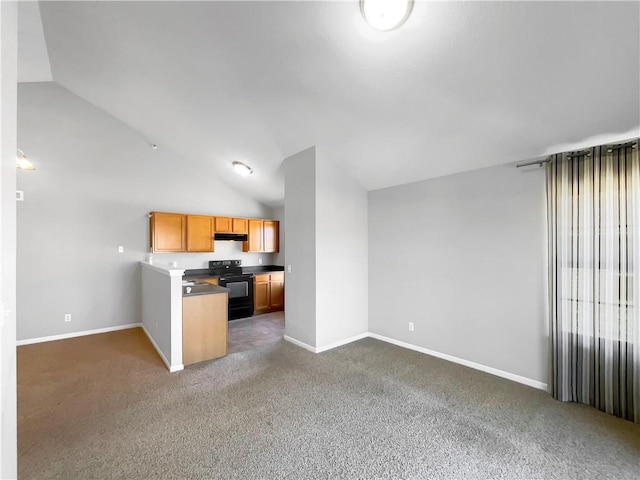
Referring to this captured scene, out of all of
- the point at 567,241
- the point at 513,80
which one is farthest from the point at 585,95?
the point at 567,241

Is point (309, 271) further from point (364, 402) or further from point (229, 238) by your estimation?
point (229, 238)

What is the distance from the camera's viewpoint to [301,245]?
4035 millimetres

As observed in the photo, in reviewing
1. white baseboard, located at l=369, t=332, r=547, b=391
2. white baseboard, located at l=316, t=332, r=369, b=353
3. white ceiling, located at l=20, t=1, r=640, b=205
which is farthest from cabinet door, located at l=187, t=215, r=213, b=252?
white baseboard, located at l=369, t=332, r=547, b=391

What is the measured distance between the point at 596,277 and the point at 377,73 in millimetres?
2680

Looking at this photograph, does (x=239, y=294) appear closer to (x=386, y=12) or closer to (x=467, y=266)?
(x=467, y=266)

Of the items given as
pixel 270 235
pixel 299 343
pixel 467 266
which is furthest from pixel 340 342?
pixel 270 235

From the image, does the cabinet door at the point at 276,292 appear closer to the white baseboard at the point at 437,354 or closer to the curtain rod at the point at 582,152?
the white baseboard at the point at 437,354

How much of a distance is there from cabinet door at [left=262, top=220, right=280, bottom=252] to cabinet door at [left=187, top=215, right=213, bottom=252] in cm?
127

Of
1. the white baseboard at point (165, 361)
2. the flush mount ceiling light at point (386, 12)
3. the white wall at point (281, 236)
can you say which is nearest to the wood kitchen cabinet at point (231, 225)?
the white wall at point (281, 236)

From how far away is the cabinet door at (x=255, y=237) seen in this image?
6.33 meters

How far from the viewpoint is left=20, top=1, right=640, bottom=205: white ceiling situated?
73.8 inches

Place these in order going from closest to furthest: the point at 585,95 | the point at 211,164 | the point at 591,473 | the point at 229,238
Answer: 1. the point at 591,473
2. the point at 585,95
3. the point at 211,164
4. the point at 229,238

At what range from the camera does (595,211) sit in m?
2.52

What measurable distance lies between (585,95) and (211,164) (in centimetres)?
538
